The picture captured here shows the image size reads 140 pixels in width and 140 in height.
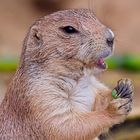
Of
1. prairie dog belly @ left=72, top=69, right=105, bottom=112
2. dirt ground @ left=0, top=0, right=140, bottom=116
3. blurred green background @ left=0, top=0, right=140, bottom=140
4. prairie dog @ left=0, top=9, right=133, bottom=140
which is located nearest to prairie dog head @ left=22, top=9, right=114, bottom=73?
prairie dog @ left=0, top=9, right=133, bottom=140

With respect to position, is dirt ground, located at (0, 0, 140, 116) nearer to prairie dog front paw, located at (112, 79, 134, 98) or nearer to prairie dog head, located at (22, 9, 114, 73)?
prairie dog head, located at (22, 9, 114, 73)

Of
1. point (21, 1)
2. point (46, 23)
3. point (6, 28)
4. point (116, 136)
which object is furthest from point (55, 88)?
point (21, 1)

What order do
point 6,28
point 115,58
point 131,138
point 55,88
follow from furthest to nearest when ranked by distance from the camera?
point 6,28
point 115,58
point 131,138
point 55,88

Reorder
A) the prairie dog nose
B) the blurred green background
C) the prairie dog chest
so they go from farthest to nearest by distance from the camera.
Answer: the blurred green background, the prairie dog chest, the prairie dog nose

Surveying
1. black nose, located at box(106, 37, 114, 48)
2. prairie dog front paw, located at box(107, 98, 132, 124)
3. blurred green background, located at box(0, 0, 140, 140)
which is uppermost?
blurred green background, located at box(0, 0, 140, 140)

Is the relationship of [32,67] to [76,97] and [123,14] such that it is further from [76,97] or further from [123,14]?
[123,14]

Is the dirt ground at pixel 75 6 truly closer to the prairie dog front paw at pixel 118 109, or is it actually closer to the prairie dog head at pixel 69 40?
the prairie dog head at pixel 69 40

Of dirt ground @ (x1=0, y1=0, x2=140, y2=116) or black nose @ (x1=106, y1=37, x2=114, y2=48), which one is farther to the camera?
dirt ground @ (x1=0, y1=0, x2=140, y2=116)

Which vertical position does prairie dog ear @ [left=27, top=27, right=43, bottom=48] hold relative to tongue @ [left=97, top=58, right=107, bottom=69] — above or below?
above
